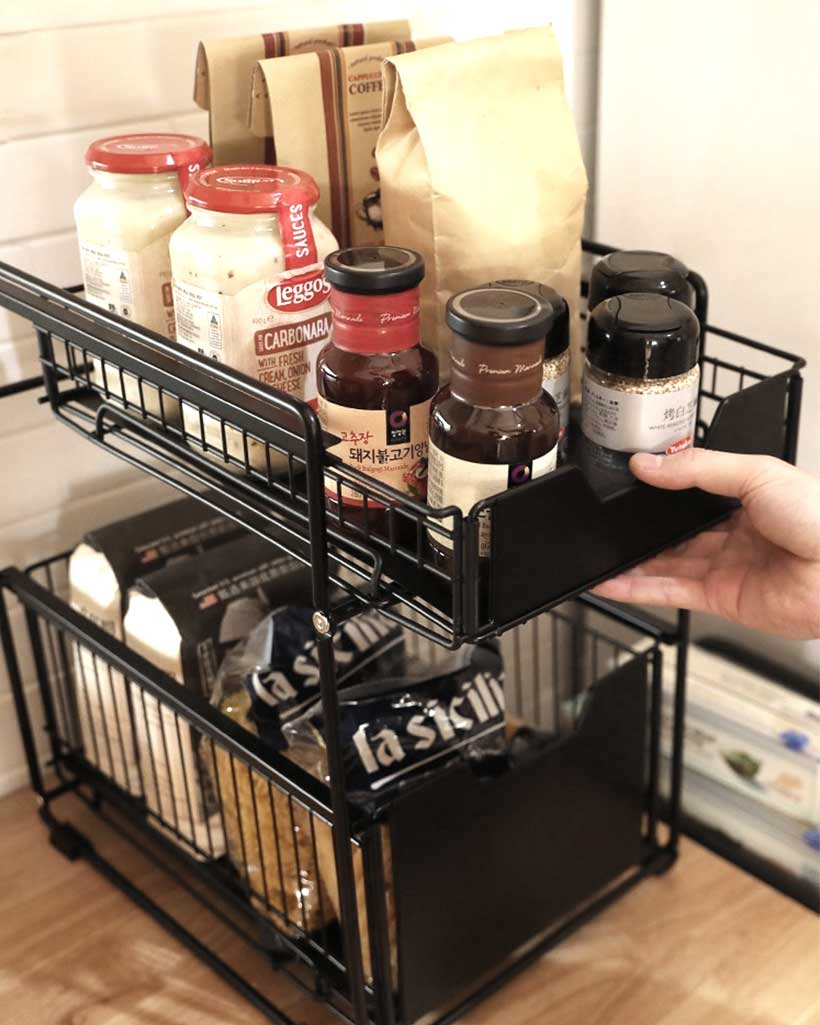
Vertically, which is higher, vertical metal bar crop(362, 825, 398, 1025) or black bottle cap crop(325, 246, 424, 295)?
black bottle cap crop(325, 246, 424, 295)

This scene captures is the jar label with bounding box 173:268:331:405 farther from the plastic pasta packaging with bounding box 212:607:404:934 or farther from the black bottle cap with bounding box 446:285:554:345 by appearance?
the plastic pasta packaging with bounding box 212:607:404:934

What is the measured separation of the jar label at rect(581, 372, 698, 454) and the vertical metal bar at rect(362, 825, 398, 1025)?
12.0 inches

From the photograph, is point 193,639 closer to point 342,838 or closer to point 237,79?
point 342,838

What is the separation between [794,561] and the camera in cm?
89

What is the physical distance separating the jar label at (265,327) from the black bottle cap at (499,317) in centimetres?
13

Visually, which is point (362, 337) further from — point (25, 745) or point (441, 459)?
point (25, 745)

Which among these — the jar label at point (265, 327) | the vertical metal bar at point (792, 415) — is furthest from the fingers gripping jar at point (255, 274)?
the vertical metal bar at point (792, 415)

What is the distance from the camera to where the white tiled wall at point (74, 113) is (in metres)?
0.99

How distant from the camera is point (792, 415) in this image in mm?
907

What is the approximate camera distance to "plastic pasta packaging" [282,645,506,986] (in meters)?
0.89

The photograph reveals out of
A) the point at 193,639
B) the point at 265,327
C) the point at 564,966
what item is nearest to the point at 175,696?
the point at 193,639

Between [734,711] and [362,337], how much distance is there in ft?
1.99

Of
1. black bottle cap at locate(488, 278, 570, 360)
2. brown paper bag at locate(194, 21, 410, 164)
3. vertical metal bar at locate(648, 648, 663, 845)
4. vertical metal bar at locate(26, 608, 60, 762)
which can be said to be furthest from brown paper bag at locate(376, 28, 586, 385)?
vertical metal bar at locate(26, 608, 60, 762)

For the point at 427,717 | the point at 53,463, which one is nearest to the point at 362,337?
the point at 427,717
